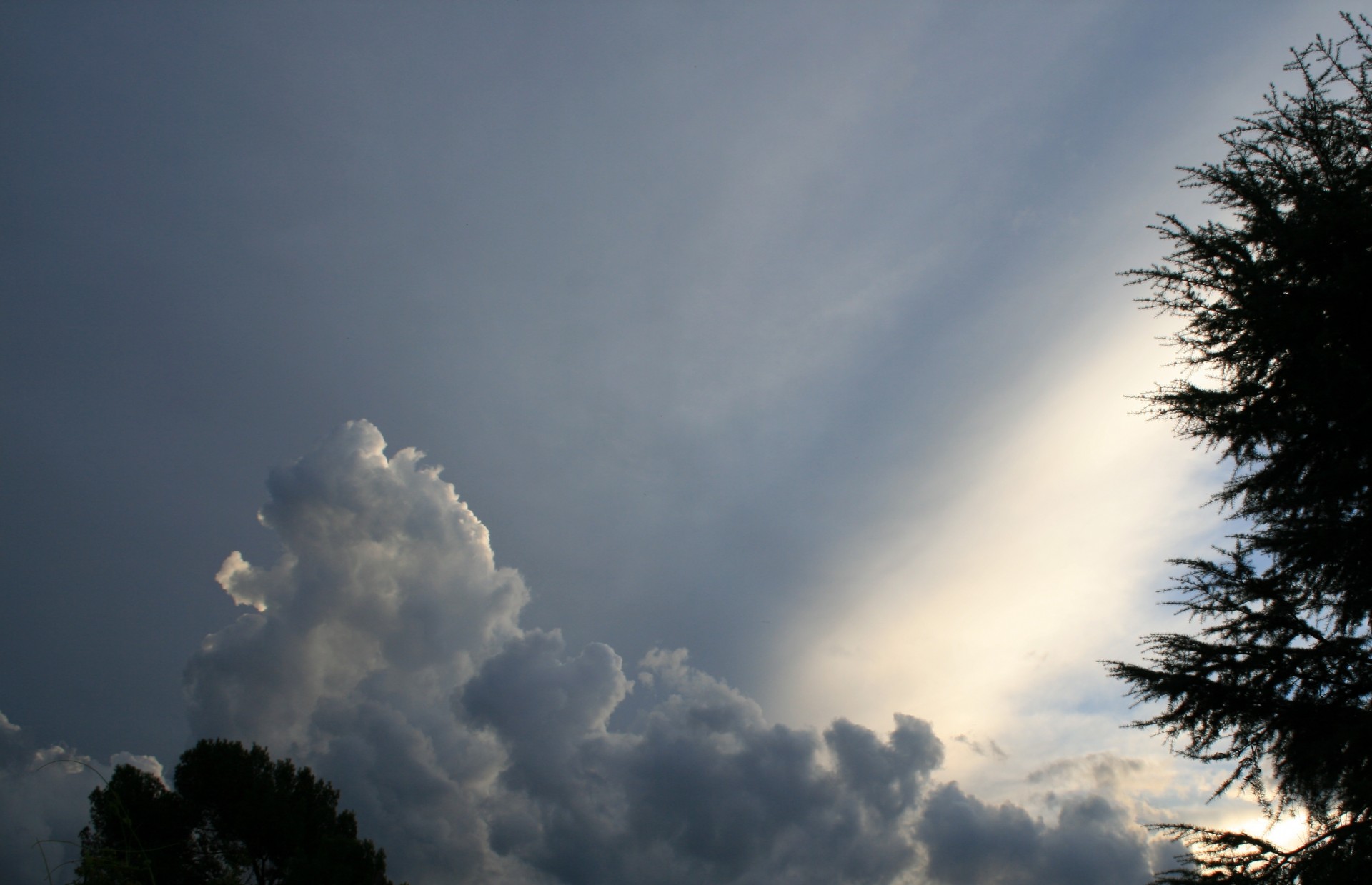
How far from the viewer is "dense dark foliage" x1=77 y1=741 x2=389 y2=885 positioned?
31641 millimetres

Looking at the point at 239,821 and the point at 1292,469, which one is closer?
the point at 1292,469

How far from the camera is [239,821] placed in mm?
33969

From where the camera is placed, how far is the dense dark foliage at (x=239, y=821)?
31.6 meters

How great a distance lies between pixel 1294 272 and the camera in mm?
7105

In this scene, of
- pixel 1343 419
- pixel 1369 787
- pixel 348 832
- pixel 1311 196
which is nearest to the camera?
pixel 1369 787

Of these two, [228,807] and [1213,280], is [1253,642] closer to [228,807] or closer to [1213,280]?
[1213,280]

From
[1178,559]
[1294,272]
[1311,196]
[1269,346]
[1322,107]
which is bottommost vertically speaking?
[1178,559]

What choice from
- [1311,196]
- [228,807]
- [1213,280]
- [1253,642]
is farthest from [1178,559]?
[228,807]

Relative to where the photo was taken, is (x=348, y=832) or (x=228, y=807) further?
(x=348, y=832)

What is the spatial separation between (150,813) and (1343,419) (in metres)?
45.0

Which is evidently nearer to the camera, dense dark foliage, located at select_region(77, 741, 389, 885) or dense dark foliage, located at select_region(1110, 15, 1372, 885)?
dense dark foliage, located at select_region(1110, 15, 1372, 885)

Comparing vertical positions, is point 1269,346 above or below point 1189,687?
above

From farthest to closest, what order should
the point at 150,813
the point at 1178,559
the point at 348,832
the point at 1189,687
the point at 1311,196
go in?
the point at 348,832 < the point at 150,813 < the point at 1178,559 < the point at 1189,687 < the point at 1311,196

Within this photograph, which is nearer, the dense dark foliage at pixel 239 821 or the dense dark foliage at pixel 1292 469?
the dense dark foliage at pixel 1292 469
